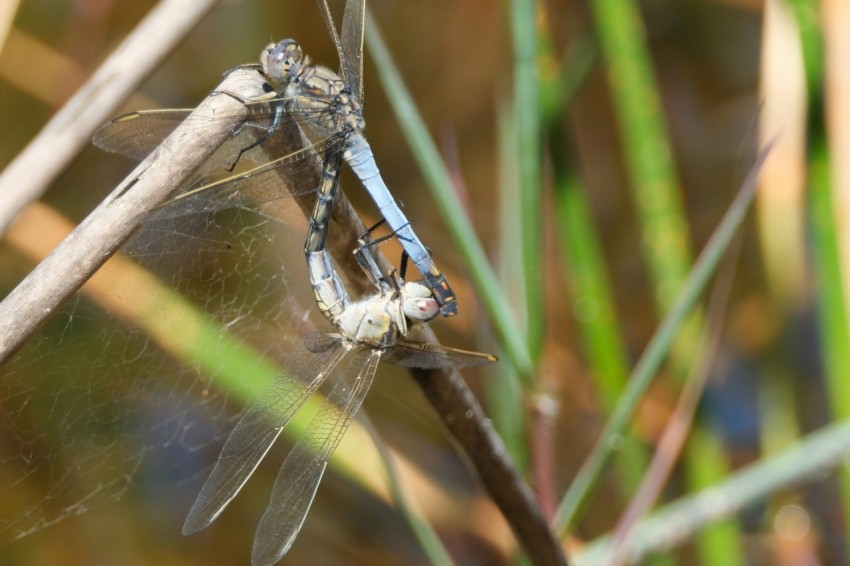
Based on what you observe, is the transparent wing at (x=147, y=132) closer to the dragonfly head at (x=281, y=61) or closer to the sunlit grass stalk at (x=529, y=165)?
the dragonfly head at (x=281, y=61)

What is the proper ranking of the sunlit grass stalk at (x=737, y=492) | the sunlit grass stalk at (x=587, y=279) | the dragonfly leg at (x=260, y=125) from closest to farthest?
the dragonfly leg at (x=260, y=125) < the sunlit grass stalk at (x=737, y=492) < the sunlit grass stalk at (x=587, y=279)

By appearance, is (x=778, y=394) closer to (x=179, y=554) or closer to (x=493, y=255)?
(x=493, y=255)

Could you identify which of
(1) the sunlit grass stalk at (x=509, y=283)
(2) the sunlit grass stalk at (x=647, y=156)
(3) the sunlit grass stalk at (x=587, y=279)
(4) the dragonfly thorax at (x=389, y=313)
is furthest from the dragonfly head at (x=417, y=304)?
(2) the sunlit grass stalk at (x=647, y=156)

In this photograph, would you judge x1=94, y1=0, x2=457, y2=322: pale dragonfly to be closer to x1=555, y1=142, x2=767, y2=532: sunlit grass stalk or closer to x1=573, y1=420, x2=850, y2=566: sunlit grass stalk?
x1=555, y1=142, x2=767, y2=532: sunlit grass stalk

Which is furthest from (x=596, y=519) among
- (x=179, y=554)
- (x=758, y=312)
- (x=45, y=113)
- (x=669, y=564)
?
(x=45, y=113)

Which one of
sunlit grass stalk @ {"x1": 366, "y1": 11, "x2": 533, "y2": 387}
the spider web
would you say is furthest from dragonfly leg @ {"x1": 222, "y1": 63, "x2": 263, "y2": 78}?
sunlit grass stalk @ {"x1": 366, "y1": 11, "x2": 533, "y2": 387}

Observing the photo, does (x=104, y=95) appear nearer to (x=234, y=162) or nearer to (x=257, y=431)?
(x=234, y=162)

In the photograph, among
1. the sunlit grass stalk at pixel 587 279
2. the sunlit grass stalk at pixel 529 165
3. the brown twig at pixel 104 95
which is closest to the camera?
the brown twig at pixel 104 95
